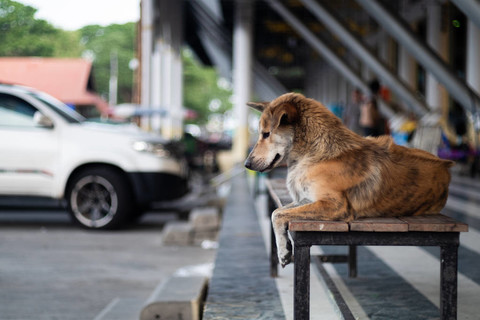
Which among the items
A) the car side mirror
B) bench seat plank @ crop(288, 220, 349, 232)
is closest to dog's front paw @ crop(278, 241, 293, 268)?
bench seat plank @ crop(288, 220, 349, 232)

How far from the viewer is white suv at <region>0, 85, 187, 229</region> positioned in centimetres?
886

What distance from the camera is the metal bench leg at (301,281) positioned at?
2932 mm

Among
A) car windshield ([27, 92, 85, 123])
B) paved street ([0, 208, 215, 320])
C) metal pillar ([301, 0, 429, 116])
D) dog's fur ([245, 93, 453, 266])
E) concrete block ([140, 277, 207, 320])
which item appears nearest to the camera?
dog's fur ([245, 93, 453, 266])

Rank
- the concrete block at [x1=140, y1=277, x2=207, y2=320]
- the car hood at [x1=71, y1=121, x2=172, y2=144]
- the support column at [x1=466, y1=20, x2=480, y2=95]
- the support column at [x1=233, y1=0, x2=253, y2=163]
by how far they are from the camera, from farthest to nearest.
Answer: the support column at [x1=233, y1=0, x2=253, y2=163], the support column at [x1=466, y1=20, x2=480, y2=95], the car hood at [x1=71, y1=121, x2=172, y2=144], the concrete block at [x1=140, y1=277, x2=207, y2=320]

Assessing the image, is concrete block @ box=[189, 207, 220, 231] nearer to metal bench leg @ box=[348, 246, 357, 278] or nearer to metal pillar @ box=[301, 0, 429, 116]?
metal bench leg @ box=[348, 246, 357, 278]

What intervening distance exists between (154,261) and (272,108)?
163 inches

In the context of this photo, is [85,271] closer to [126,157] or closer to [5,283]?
[5,283]

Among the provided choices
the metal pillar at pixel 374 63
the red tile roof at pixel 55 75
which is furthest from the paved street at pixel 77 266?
the red tile roof at pixel 55 75

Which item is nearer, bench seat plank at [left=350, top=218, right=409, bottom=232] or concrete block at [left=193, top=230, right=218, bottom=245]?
bench seat plank at [left=350, top=218, right=409, bottom=232]

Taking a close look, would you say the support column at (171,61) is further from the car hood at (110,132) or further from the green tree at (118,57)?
the green tree at (118,57)

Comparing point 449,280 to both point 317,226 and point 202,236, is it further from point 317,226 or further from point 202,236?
point 202,236

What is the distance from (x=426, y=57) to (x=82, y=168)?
738 centimetres

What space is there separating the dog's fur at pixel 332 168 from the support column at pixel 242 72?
80.5 feet

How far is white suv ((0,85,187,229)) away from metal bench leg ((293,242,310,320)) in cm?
612
